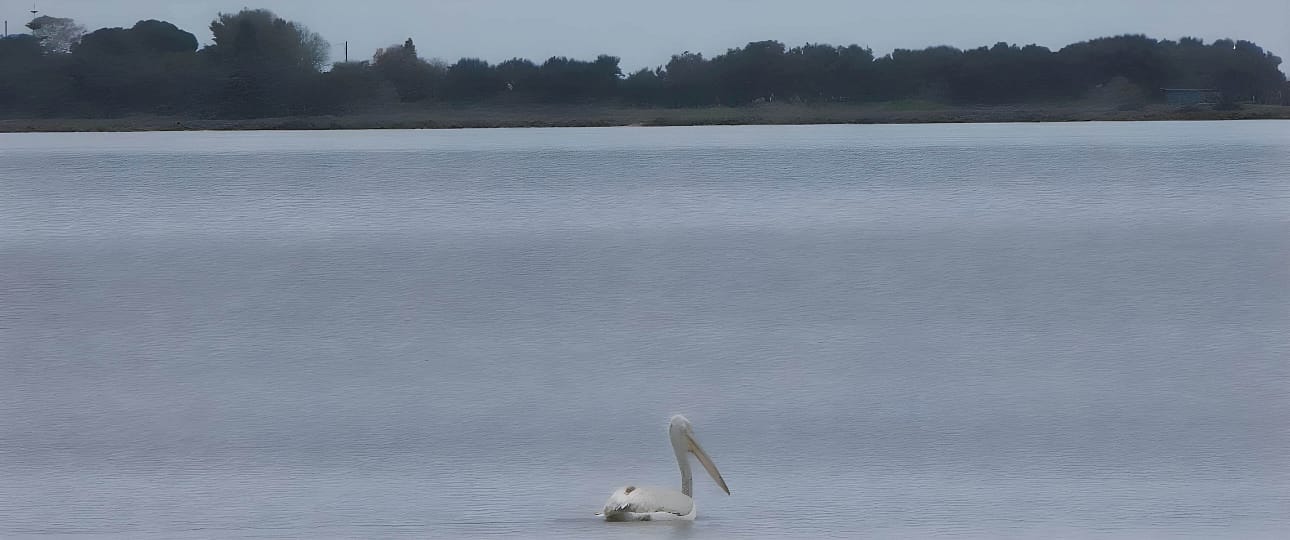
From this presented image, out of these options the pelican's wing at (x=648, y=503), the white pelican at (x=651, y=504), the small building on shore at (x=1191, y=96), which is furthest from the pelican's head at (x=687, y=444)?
the small building on shore at (x=1191, y=96)

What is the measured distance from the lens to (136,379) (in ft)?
30.0

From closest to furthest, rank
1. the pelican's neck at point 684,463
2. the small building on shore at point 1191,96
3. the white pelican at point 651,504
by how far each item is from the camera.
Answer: the white pelican at point 651,504 < the pelican's neck at point 684,463 < the small building on shore at point 1191,96

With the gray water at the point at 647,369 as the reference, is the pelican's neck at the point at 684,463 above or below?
above

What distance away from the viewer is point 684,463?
5754mm

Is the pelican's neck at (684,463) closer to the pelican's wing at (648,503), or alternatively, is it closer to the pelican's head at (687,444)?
the pelican's head at (687,444)

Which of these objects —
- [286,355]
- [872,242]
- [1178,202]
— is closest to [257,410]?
[286,355]

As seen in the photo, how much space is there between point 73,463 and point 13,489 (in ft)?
1.50

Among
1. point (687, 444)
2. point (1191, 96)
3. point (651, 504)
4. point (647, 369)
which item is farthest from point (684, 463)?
point (1191, 96)

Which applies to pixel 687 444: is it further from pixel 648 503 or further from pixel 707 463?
pixel 648 503

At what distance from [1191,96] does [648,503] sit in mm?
31441

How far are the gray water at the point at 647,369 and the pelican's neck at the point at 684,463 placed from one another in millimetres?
197

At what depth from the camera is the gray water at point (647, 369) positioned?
5.79m

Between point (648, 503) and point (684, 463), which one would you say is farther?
point (684, 463)

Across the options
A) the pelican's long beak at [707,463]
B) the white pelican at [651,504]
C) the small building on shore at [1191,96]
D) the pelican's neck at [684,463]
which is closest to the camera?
the white pelican at [651,504]
